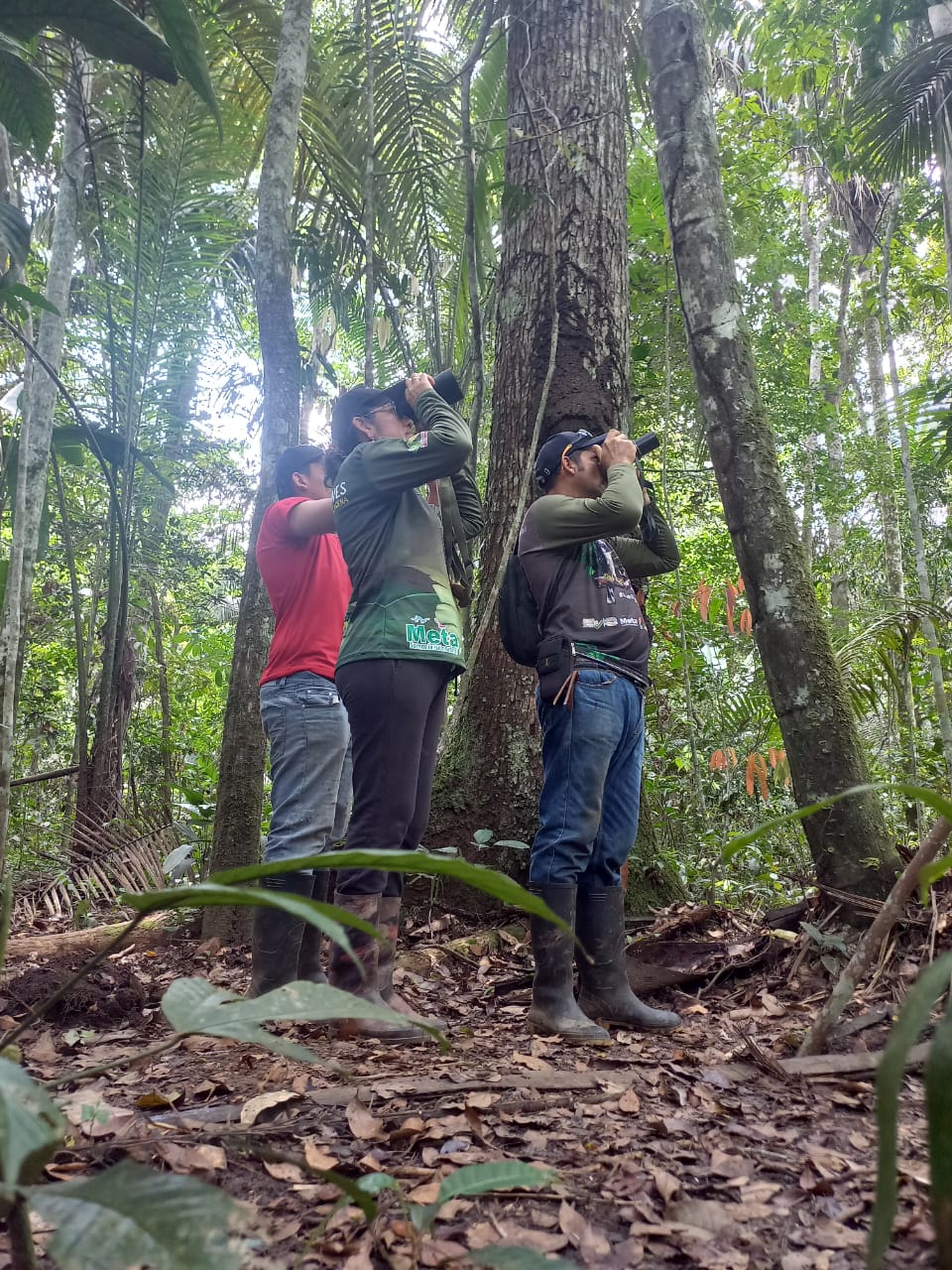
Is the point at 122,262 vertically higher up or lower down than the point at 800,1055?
higher up

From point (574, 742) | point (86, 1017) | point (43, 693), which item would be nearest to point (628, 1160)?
point (574, 742)

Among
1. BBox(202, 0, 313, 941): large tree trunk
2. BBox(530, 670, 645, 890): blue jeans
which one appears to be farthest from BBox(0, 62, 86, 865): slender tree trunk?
BBox(530, 670, 645, 890): blue jeans

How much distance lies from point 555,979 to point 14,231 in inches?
95.5

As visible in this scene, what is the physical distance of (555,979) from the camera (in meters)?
2.53

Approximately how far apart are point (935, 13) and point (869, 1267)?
6212mm

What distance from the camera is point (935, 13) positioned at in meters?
4.99

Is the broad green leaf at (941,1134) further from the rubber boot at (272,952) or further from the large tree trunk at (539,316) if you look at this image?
the large tree trunk at (539,316)

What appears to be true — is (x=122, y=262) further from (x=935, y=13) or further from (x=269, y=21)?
(x=935, y=13)

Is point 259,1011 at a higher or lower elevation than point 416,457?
lower

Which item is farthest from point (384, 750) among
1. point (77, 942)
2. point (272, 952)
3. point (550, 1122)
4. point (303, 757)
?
point (77, 942)

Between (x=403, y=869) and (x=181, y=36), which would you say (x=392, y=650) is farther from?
(x=403, y=869)

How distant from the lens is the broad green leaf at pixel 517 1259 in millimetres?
920

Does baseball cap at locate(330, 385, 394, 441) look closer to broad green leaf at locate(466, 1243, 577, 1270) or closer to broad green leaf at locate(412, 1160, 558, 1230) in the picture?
broad green leaf at locate(412, 1160, 558, 1230)

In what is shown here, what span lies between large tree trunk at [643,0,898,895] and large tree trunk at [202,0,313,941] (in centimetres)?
175
